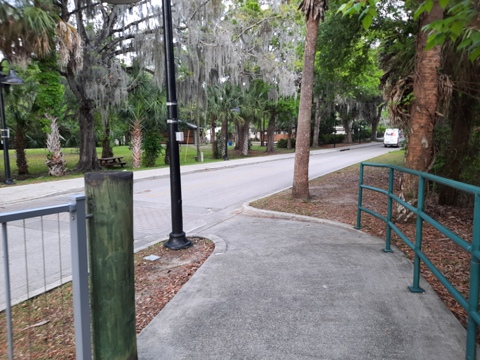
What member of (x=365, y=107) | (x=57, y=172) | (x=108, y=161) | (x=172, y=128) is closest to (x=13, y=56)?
(x=57, y=172)

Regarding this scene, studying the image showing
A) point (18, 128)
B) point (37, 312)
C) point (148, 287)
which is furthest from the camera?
point (18, 128)

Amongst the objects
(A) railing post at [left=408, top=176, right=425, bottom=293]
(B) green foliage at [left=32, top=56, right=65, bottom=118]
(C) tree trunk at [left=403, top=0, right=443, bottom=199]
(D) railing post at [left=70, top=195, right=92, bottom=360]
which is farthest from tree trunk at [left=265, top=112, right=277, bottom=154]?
(D) railing post at [left=70, top=195, right=92, bottom=360]

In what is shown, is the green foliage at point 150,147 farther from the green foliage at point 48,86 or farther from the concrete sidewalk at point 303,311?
the concrete sidewalk at point 303,311

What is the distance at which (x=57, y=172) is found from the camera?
17.6m

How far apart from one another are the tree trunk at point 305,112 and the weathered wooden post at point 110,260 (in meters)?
7.21

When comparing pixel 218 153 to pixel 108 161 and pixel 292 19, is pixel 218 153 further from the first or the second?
pixel 292 19

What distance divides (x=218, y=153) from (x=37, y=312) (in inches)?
1020

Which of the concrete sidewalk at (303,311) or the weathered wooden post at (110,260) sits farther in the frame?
the concrete sidewalk at (303,311)

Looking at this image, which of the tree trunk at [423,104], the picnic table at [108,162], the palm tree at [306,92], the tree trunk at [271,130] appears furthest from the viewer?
the tree trunk at [271,130]

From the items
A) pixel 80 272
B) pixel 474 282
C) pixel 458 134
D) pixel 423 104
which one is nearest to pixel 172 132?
pixel 80 272

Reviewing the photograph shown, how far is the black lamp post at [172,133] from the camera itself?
5.43 m

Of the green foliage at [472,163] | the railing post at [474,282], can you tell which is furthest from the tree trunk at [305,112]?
the railing post at [474,282]

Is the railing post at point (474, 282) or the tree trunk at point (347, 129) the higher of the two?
the tree trunk at point (347, 129)

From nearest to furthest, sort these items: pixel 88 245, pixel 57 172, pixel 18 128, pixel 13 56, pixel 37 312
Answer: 1. pixel 88 245
2. pixel 37 312
3. pixel 13 56
4. pixel 57 172
5. pixel 18 128
